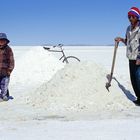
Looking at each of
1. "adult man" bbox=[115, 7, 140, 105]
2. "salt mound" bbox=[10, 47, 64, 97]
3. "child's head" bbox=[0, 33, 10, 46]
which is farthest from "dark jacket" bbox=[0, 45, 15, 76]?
"salt mound" bbox=[10, 47, 64, 97]

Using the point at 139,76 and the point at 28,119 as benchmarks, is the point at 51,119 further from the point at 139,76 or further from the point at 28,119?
the point at 139,76

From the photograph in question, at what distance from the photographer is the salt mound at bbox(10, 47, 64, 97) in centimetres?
1354

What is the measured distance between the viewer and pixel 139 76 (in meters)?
8.41

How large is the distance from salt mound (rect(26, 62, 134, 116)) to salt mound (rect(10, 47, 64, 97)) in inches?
135

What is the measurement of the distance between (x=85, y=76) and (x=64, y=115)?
4.74 ft

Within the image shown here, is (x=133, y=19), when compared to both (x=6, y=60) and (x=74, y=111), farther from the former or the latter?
(x=6, y=60)

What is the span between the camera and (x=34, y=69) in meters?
14.8

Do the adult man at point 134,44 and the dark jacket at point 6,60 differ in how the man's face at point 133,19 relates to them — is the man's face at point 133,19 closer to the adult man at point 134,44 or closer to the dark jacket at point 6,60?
the adult man at point 134,44

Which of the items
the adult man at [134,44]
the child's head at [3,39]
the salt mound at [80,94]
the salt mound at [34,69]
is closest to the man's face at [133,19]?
the adult man at [134,44]

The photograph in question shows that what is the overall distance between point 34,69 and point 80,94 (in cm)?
650

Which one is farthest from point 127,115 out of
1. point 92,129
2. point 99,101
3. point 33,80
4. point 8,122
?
point 33,80

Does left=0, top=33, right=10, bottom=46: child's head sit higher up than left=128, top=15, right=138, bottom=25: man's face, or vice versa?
left=128, top=15, right=138, bottom=25: man's face

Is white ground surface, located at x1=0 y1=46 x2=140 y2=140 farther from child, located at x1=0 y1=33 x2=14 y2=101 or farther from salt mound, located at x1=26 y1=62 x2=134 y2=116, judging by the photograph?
child, located at x1=0 y1=33 x2=14 y2=101

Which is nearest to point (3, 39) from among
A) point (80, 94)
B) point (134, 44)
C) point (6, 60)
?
point (6, 60)
